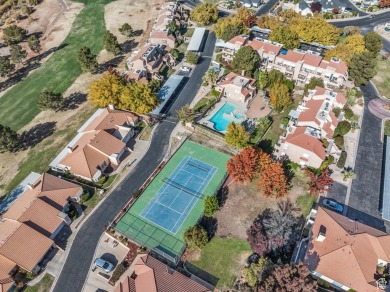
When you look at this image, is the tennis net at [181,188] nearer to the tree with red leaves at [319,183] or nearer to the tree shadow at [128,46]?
the tree with red leaves at [319,183]

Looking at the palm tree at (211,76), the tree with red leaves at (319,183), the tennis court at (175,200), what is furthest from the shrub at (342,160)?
the palm tree at (211,76)

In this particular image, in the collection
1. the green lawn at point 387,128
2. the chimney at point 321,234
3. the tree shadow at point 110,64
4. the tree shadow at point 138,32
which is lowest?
the green lawn at point 387,128

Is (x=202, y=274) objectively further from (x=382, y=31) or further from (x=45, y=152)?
(x=382, y=31)

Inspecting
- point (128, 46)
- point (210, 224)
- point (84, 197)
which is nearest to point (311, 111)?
point (210, 224)

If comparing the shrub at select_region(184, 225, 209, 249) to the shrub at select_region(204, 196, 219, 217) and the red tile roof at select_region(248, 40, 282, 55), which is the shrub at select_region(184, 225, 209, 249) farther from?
the red tile roof at select_region(248, 40, 282, 55)

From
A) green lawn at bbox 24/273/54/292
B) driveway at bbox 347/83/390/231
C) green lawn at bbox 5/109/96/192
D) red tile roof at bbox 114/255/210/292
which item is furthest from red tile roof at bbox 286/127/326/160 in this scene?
green lawn at bbox 5/109/96/192

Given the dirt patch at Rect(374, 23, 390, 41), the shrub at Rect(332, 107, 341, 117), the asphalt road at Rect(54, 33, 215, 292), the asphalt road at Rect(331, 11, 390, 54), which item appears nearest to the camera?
the asphalt road at Rect(54, 33, 215, 292)

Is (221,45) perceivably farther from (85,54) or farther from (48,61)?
(48,61)
